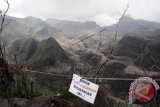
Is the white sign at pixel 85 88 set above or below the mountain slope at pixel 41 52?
above

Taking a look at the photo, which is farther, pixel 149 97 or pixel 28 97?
pixel 28 97

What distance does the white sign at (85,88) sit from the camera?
751 cm

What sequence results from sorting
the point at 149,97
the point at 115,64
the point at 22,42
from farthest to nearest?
1. the point at 22,42
2. the point at 115,64
3. the point at 149,97

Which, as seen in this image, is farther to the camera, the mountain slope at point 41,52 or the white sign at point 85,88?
the mountain slope at point 41,52

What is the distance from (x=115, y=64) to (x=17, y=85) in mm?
28903

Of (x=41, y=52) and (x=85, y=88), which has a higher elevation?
(x=85, y=88)

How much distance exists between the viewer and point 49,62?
3950cm

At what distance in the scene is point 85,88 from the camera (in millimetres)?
7617

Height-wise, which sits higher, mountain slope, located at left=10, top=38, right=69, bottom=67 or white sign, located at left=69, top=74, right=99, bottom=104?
white sign, located at left=69, top=74, right=99, bottom=104

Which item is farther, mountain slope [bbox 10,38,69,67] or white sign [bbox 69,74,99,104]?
mountain slope [bbox 10,38,69,67]

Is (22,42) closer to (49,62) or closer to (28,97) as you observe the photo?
(49,62)

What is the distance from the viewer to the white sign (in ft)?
24.6

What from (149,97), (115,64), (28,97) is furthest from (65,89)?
(115,64)

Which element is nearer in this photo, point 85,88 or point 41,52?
point 85,88
